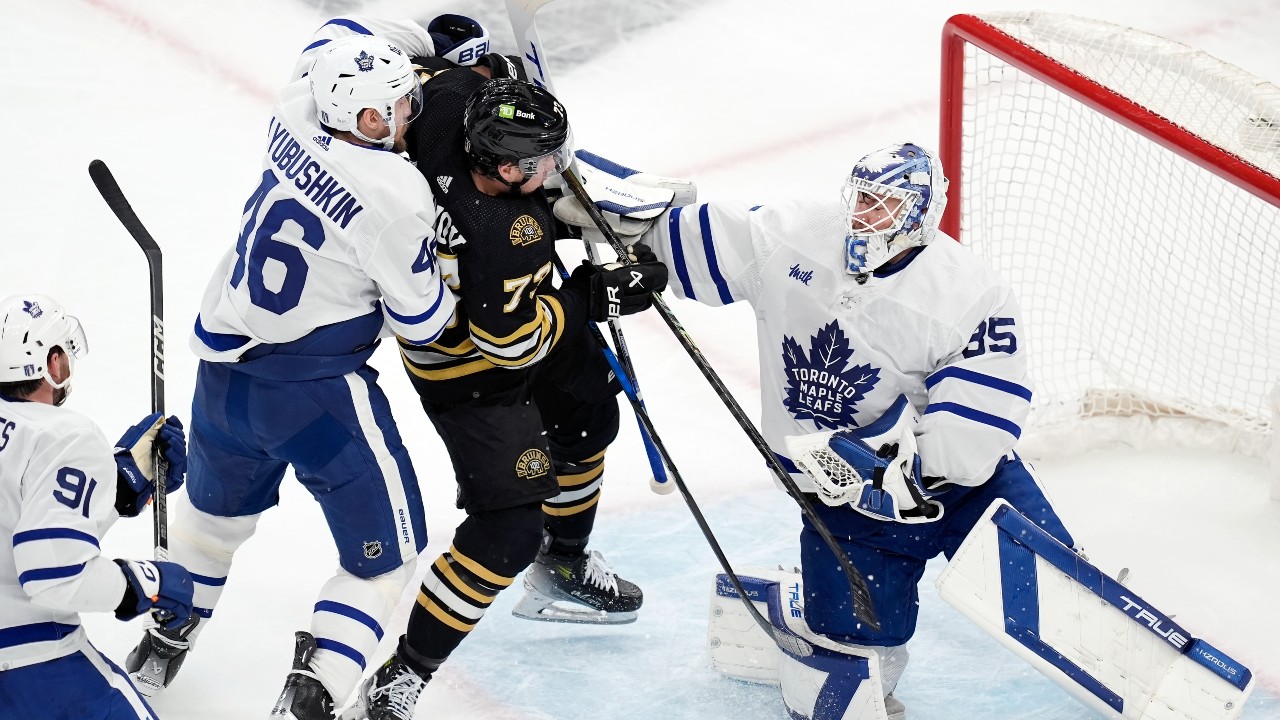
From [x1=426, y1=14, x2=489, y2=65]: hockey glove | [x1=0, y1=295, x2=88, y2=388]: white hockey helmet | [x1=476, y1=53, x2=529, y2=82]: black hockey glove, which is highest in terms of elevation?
[x1=426, y1=14, x2=489, y2=65]: hockey glove

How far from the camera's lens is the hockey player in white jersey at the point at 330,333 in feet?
8.23

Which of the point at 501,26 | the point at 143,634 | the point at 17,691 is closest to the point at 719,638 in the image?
the point at 143,634

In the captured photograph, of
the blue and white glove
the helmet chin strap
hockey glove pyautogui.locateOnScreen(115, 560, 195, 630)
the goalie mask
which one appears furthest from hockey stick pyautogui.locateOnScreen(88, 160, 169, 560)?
the goalie mask

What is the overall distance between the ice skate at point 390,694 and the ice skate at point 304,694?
15cm

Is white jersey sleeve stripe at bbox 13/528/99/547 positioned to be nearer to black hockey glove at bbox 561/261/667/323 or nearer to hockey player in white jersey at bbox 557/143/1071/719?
black hockey glove at bbox 561/261/667/323

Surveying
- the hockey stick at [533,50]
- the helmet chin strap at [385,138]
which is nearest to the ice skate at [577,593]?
the hockey stick at [533,50]

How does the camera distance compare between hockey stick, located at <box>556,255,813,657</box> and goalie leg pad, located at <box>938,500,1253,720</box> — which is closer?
goalie leg pad, located at <box>938,500,1253,720</box>

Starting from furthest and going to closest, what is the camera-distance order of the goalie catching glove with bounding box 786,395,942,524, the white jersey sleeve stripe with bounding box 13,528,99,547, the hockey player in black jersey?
the goalie catching glove with bounding box 786,395,942,524
the hockey player in black jersey
the white jersey sleeve stripe with bounding box 13,528,99,547

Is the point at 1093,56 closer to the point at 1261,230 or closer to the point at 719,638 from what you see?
the point at 1261,230

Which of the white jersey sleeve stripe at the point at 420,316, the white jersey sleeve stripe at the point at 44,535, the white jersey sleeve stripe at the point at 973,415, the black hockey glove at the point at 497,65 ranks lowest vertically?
the white jersey sleeve stripe at the point at 973,415

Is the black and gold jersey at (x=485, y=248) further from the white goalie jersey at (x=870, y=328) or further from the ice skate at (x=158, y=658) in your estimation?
the ice skate at (x=158, y=658)

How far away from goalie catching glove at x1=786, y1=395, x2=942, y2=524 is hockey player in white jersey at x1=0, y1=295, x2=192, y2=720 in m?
1.17

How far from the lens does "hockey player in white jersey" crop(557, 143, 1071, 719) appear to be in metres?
2.74

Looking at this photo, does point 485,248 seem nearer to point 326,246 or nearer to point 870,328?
point 326,246
